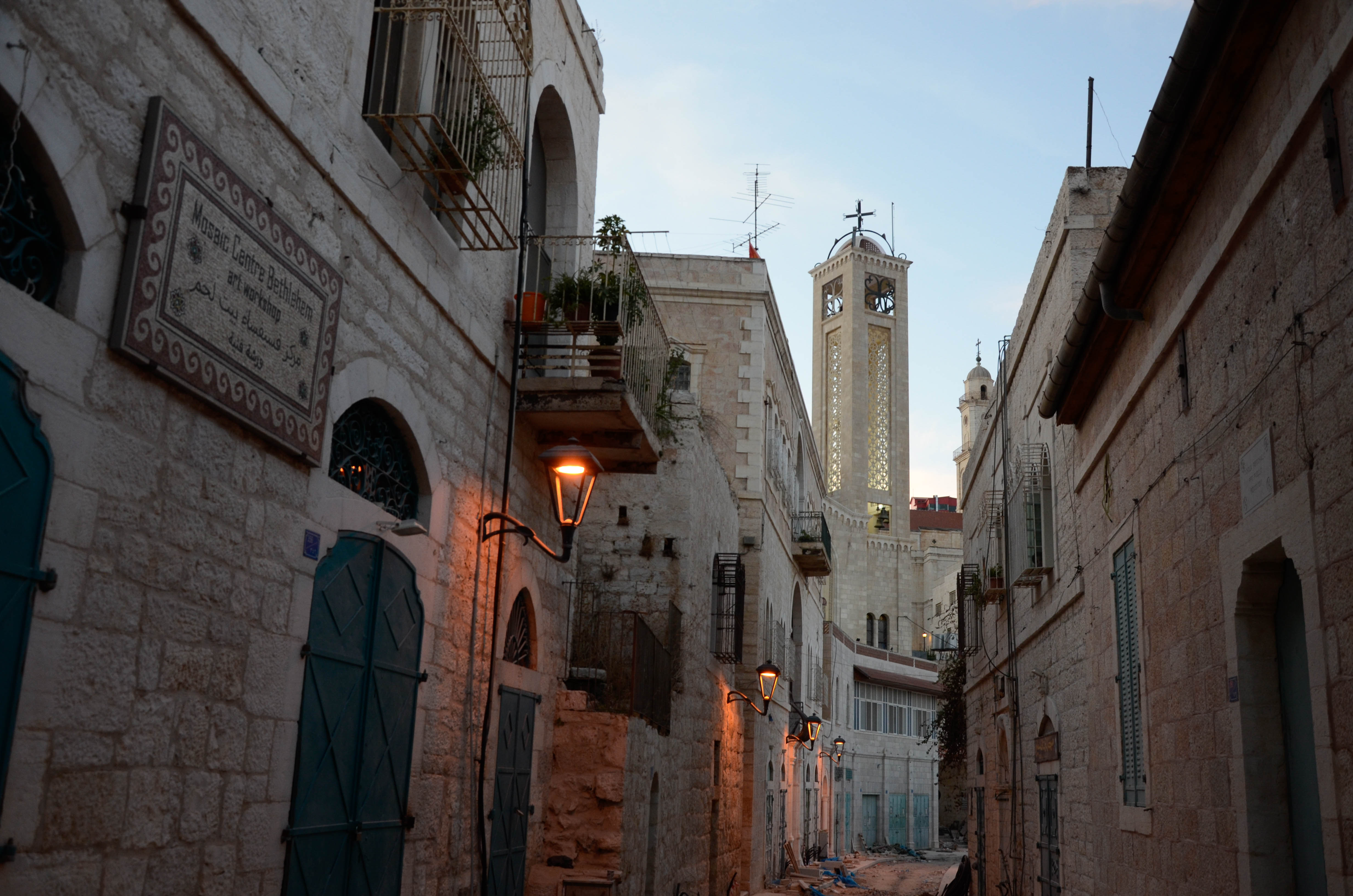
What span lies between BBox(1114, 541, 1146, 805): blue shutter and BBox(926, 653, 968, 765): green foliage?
14918 mm

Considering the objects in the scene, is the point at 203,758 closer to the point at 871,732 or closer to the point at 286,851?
the point at 286,851

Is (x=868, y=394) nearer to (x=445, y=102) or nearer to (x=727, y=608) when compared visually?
(x=727, y=608)

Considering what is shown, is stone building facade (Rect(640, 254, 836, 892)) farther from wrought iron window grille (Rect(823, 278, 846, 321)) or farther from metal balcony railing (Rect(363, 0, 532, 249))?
wrought iron window grille (Rect(823, 278, 846, 321))

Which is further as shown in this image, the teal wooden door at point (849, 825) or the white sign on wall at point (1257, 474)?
the teal wooden door at point (849, 825)

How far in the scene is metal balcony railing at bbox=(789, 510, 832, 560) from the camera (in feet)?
A: 85.2

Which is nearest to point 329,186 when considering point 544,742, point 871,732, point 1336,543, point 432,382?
point 432,382

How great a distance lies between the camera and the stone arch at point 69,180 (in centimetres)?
354

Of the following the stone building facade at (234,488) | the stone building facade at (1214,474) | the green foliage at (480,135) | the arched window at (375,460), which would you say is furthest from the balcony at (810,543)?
the arched window at (375,460)

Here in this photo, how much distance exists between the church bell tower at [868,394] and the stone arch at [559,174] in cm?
4797

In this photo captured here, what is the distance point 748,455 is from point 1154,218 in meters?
14.1

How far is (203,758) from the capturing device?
4.47 metres

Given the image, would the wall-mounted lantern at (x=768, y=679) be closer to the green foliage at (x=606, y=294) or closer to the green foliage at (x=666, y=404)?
the green foliage at (x=666, y=404)

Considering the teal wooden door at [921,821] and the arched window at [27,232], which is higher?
the arched window at [27,232]

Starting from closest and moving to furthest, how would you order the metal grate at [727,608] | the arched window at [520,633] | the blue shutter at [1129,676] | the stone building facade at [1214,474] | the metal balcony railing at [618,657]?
the stone building facade at [1214,474] → the blue shutter at [1129,676] → the arched window at [520,633] → the metal balcony railing at [618,657] → the metal grate at [727,608]
